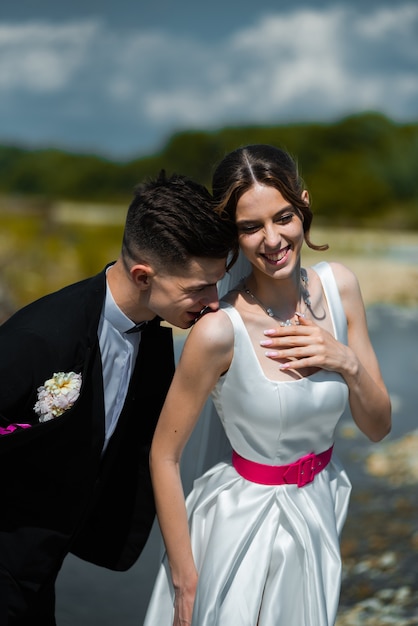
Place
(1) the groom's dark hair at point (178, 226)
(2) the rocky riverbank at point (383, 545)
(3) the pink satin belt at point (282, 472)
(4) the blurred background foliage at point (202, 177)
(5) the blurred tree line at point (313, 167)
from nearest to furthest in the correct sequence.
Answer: (1) the groom's dark hair at point (178, 226)
(3) the pink satin belt at point (282, 472)
(2) the rocky riverbank at point (383, 545)
(4) the blurred background foliage at point (202, 177)
(5) the blurred tree line at point (313, 167)

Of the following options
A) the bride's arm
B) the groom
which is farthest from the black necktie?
the bride's arm

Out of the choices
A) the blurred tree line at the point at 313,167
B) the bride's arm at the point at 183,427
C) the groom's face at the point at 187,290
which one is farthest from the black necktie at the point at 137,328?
the blurred tree line at the point at 313,167

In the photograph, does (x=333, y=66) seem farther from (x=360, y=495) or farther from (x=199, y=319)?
(x=199, y=319)

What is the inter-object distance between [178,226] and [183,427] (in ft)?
1.66

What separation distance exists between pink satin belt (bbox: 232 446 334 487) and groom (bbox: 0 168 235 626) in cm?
34

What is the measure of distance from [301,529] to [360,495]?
2424 mm

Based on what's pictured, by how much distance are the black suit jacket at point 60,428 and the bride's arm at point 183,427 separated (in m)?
0.20

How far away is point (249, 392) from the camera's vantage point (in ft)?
6.57

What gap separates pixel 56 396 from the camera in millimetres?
1933

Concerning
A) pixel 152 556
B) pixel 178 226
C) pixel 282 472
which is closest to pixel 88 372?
pixel 178 226

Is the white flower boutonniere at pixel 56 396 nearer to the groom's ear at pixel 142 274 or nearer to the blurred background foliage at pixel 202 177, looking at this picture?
the groom's ear at pixel 142 274

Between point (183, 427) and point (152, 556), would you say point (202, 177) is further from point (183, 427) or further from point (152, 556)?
point (183, 427)

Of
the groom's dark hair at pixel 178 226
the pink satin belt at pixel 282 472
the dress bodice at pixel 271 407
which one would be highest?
the groom's dark hair at pixel 178 226

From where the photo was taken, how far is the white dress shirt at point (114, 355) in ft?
6.93
